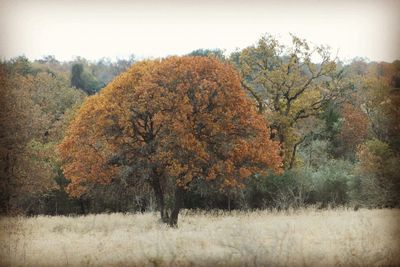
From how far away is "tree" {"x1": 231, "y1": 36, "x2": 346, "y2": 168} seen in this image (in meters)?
29.5

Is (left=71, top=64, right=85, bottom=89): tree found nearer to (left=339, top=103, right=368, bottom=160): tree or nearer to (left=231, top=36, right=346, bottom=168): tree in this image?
(left=231, top=36, right=346, bottom=168): tree

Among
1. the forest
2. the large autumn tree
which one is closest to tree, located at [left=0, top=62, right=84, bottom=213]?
the forest

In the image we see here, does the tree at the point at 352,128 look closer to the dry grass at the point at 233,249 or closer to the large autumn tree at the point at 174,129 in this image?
the large autumn tree at the point at 174,129

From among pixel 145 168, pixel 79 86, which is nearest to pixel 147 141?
pixel 145 168

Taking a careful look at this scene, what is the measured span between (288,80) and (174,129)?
14304 millimetres

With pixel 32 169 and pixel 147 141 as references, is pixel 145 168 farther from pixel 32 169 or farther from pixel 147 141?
pixel 32 169

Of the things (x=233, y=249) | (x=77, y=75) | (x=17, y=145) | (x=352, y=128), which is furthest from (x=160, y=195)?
(x=352, y=128)

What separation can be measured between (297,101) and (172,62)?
1443 cm

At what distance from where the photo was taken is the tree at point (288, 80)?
2952 centimetres

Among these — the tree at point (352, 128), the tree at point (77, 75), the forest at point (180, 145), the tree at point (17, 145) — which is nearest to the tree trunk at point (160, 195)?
the forest at point (180, 145)

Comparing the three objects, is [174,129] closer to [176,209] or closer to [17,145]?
[176,209]

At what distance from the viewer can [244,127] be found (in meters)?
17.7

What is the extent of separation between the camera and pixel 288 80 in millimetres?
29609

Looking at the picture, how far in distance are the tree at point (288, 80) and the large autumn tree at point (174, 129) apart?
11.2m
